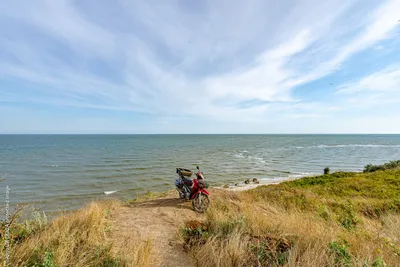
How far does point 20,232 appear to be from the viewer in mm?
4133

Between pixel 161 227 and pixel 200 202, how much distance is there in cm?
208

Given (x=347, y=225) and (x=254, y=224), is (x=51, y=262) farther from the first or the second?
(x=347, y=225)

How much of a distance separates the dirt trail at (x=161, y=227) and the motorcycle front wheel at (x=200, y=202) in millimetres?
243

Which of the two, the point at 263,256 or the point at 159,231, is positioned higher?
the point at 263,256

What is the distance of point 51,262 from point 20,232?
219 centimetres

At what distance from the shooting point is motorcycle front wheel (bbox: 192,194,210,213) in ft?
23.0

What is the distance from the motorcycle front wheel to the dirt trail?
0.24 m

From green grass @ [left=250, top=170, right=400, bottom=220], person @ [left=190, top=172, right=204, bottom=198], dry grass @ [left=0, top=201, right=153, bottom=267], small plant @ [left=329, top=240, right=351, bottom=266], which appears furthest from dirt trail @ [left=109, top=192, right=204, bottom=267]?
green grass @ [left=250, top=170, right=400, bottom=220]

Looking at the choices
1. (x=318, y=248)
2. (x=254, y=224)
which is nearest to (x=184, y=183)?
(x=254, y=224)

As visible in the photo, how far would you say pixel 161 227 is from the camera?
523 cm

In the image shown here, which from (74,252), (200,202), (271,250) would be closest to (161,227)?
(200,202)

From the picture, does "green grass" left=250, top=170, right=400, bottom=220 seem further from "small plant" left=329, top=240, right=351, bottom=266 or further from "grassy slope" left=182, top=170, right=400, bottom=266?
"small plant" left=329, top=240, right=351, bottom=266

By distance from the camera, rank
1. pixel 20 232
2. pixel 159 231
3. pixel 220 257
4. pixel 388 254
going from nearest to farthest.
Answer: pixel 220 257
pixel 388 254
pixel 20 232
pixel 159 231

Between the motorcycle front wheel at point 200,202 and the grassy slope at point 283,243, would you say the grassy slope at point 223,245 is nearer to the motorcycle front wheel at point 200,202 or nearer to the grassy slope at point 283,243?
the grassy slope at point 283,243
